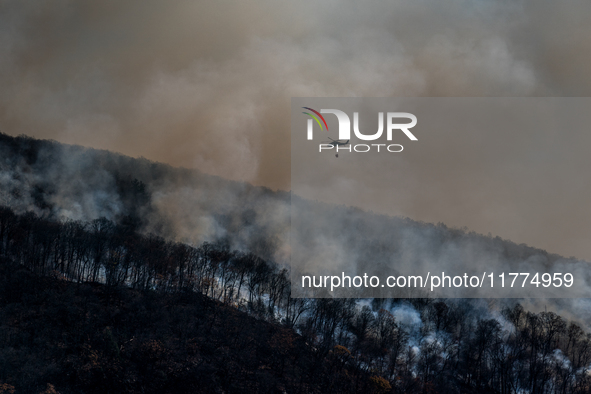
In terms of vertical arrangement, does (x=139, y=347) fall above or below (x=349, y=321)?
below

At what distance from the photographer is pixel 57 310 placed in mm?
47938

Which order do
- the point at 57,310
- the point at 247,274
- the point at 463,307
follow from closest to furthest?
the point at 57,310, the point at 247,274, the point at 463,307

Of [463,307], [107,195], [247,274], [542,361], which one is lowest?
[542,361]

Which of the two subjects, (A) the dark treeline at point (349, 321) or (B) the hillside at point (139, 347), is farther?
(A) the dark treeline at point (349, 321)

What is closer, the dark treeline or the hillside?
the hillside

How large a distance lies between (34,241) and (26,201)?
115 ft

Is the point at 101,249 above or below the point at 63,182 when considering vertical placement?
below

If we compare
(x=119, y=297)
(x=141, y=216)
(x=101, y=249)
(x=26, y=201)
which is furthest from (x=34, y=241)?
(x=141, y=216)

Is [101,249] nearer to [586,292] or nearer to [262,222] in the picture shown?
[262,222]

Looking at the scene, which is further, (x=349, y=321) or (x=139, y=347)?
(x=349, y=321)

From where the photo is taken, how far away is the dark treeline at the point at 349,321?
215 ft

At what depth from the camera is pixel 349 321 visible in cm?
7469

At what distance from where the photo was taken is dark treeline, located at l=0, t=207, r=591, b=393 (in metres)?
65.6

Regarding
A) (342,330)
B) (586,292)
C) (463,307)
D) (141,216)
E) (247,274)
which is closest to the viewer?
(342,330)
